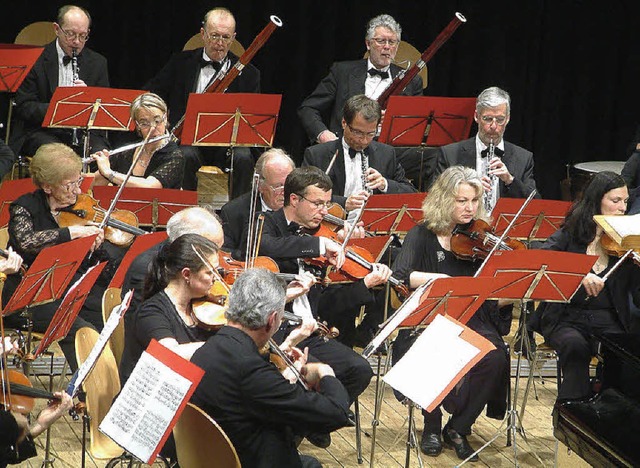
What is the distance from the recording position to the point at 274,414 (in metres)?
3.23

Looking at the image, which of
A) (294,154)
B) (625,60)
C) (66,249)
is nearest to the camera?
(66,249)

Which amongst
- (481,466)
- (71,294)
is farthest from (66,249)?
(481,466)

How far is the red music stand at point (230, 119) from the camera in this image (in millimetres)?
5938

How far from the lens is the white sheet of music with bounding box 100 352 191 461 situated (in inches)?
119

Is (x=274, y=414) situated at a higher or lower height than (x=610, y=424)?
higher

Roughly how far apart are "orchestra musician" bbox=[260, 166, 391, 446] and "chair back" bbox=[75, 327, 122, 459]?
889mm

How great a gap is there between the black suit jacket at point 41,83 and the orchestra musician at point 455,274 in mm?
2566

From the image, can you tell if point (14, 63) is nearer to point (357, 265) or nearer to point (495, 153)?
point (357, 265)

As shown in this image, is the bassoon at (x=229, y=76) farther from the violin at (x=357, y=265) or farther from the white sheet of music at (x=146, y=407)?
the white sheet of music at (x=146, y=407)

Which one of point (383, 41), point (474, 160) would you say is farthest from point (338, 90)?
point (474, 160)

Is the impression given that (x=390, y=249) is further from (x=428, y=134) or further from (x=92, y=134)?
(x=92, y=134)

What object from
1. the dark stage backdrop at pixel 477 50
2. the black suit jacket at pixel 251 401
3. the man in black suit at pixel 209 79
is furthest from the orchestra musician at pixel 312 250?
the dark stage backdrop at pixel 477 50

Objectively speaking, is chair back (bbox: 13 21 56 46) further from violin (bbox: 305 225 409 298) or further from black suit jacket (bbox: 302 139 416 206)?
violin (bbox: 305 225 409 298)

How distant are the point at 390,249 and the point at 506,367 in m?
1.10
